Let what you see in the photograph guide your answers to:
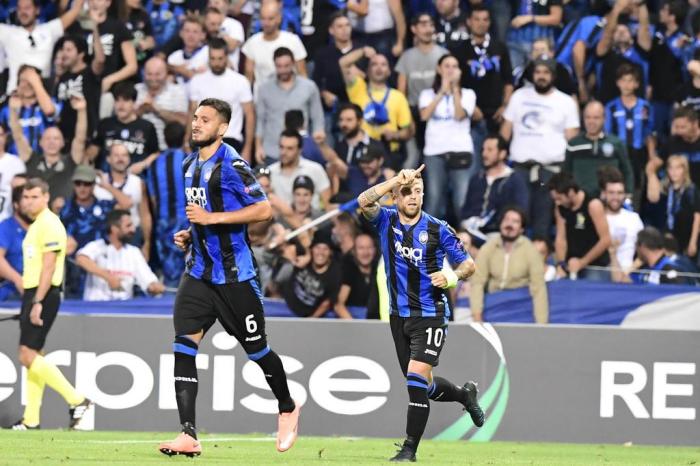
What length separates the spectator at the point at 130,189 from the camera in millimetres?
17047

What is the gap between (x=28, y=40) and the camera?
18.8 meters

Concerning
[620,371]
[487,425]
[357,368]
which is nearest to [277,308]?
[357,368]

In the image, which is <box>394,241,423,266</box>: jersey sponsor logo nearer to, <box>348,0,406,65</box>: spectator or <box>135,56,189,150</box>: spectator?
<box>135,56,189,150</box>: spectator

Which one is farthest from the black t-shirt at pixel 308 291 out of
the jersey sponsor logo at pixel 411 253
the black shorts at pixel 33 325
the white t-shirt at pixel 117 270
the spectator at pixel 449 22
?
the spectator at pixel 449 22

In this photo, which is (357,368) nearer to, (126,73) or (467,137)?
(467,137)

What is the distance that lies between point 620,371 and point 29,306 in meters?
5.63

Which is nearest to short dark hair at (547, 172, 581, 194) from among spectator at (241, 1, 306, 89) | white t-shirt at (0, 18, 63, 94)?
spectator at (241, 1, 306, 89)

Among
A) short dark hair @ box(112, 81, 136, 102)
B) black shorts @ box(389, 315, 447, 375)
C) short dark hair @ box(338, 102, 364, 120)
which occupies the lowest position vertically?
black shorts @ box(389, 315, 447, 375)

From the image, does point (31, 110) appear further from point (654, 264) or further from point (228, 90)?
point (654, 264)

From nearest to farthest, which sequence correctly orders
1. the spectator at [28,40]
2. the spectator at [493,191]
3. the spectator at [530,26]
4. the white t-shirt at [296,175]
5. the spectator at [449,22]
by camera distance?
the spectator at [493,191]
the white t-shirt at [296,175]
the spectator at [28,40]
the spectator at [449,22]
the spectator at [530,26]

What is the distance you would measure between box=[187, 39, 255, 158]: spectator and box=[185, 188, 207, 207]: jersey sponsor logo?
7.91 meters

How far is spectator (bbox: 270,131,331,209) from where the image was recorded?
17.0 meters

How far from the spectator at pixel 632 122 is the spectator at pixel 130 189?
5677 mm

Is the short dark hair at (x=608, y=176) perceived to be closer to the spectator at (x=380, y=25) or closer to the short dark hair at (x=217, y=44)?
the spectator at (x=380, y=25)
